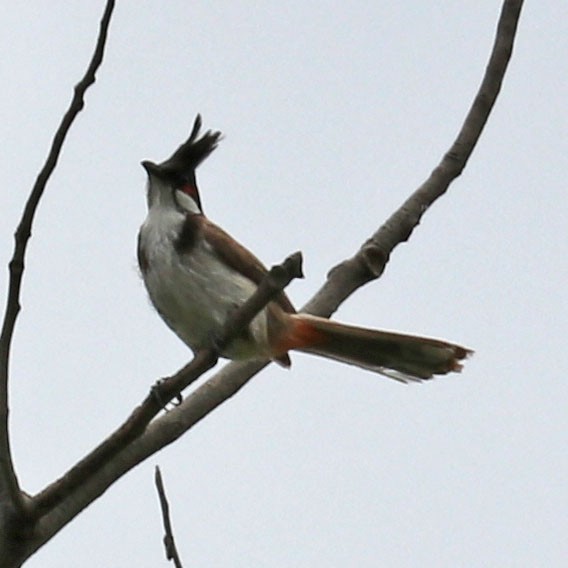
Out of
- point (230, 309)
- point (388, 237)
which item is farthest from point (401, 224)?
point (230, 309)

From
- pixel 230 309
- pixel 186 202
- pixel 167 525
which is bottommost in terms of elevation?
pixel 167 525

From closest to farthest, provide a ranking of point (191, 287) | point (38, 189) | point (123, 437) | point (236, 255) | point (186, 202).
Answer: point (38, 189)
point (123, 437)
point (191, 287)
point (236, 255)
point (186, 202)

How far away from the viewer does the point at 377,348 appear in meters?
4.64

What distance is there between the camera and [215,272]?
4531 millimetres

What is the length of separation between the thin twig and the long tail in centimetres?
155

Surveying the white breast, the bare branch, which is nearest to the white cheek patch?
the white breast

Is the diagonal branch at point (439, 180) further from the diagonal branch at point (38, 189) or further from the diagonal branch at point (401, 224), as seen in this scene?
the diagonal branch at point (38, 189)

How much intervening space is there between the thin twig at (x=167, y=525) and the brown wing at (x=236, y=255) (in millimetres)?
1669

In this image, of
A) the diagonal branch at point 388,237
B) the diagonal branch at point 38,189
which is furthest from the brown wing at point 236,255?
the diagonal branch at point 38,189

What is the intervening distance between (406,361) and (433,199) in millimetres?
954

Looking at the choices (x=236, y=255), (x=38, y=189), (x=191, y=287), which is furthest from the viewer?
(x=236, y=255)

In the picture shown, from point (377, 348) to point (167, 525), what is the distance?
189 centimetres

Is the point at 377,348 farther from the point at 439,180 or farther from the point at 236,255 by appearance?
the point at 439,180

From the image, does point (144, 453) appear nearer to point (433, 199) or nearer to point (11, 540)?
point (11, 540)
